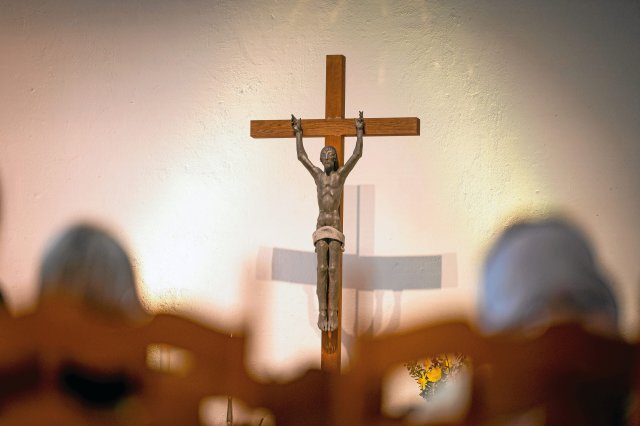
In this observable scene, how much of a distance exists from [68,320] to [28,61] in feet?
3.95

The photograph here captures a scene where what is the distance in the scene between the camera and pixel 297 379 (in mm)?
3600

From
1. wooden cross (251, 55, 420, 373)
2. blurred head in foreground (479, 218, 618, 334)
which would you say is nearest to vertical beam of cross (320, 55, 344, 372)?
wooden cross (251, 55, 420, 373)

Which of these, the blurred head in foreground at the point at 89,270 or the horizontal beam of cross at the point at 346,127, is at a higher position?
the horizontal beam of cross at the point at 346,127

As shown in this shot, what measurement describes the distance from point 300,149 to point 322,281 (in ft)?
1.61

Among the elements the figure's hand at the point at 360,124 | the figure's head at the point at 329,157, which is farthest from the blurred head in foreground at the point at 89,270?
the figure's hand at the point at 360,124

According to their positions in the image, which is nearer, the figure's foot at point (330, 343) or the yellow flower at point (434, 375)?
the figure's foot at point (330, 343)

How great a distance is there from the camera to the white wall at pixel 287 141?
3.54 m

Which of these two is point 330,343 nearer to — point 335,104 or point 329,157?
point 329,157

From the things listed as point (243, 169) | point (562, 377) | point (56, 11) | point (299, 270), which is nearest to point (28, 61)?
point (56, 11)

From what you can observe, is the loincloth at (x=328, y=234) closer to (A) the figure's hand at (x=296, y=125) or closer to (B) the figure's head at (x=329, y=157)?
(B) the figure's head at (x=329, y=157)

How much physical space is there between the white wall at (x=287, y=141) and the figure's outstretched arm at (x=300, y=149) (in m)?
0.53

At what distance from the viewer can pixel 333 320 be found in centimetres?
299

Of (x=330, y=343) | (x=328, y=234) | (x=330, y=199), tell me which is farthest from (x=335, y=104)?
(x=330, y=343)

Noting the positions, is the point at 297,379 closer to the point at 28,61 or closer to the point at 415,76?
the point at 415,76
